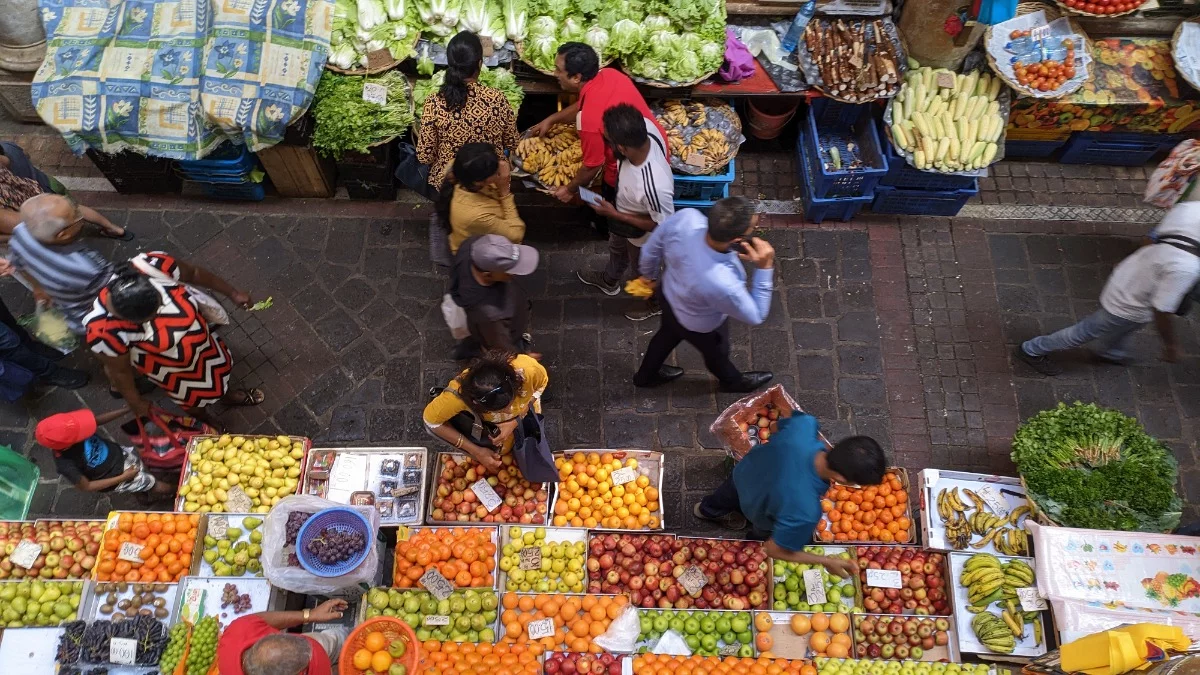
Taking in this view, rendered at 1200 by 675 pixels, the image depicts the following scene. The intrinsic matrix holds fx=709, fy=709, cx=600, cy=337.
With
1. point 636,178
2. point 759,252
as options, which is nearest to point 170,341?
point 636,178

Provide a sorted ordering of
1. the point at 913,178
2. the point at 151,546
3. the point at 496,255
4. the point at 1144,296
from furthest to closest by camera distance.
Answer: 1. the point at 913,178
2. the point at 1144,296
3. the point at 151,546
4. the point at 496,255

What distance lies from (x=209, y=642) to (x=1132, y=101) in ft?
28.1

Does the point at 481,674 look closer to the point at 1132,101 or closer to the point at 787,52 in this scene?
the point at 787,52

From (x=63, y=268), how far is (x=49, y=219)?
12.5 inches

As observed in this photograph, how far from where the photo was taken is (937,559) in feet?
15.3

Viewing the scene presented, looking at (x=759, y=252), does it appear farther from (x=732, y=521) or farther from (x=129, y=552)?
(x=129, y=552)

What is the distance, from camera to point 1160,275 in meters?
4.79

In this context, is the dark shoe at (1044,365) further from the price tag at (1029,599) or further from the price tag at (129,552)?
the price tag at (129,552)

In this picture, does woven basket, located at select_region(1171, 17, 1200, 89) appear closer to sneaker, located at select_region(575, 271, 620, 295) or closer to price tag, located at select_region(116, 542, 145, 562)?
sneaker, located at select_region(575, 271, 620, 295)

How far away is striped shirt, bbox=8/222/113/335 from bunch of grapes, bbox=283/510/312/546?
7.24ft

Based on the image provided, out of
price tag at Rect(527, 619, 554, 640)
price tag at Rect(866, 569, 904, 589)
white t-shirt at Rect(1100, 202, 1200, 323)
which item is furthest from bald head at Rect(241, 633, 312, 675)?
white t-shirt at Rect(1100, 202, 1200, 323)

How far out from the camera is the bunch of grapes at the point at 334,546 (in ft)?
13.3

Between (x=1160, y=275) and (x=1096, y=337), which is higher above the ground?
(x=1160, y=275)

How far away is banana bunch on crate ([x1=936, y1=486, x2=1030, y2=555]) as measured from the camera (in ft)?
15.4
